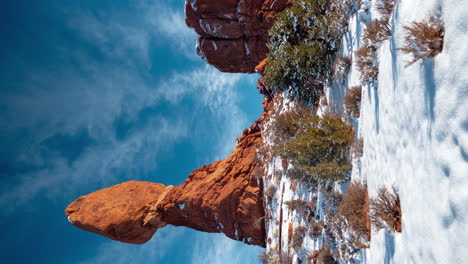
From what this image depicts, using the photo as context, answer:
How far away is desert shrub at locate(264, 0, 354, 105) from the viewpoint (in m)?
7.69

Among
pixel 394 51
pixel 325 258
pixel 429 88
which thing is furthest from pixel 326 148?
pixel 429 88

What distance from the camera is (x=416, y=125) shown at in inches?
113

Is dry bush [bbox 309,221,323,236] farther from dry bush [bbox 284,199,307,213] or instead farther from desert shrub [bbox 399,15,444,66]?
desert shrub [bbox 399,15,444,66]

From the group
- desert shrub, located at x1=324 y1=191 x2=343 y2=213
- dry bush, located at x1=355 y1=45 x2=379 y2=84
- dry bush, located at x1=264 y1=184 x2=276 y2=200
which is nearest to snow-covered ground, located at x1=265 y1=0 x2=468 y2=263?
dry bush, located at x1=355 y1=45 x2=379 y2=84

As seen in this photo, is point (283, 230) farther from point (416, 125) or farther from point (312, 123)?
point (416, 125)

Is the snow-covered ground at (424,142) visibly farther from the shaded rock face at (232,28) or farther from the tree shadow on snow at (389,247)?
the shaded rock face at (232,28)

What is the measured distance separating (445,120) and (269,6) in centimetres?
1355

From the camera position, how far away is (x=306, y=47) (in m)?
8.65

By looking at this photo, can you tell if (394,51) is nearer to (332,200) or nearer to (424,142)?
(424,142)

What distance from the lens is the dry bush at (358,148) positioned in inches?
200

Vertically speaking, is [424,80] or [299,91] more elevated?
[299,91]

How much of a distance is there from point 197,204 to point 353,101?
31.9 ft

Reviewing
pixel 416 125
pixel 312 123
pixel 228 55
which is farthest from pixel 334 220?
pixel 228 55

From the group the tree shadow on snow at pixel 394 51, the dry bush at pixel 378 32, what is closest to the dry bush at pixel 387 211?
the tree shadow on snow at pixel 394 51
